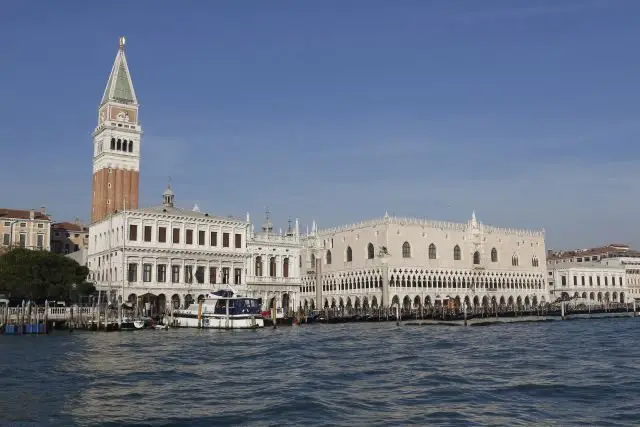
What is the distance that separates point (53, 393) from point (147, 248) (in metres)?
35.9

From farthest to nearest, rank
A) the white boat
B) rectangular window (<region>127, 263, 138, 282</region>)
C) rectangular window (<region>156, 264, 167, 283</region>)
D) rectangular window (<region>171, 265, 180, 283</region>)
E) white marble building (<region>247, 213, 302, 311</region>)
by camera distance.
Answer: white marble building (<region>247, 213, 302, 311</region>), rectangular window (<region>171, 265, 180, 283</region>), rectangular window (<region>156, 264, 167, 283</region>), rectangular window (<region>127, 263, 138, 282</region>), the white boat

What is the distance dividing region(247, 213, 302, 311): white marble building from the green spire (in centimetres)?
2217

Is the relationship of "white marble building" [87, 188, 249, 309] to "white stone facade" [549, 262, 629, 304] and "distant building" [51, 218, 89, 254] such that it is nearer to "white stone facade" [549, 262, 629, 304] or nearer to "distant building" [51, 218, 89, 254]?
"distant building" [51, 218, 89, 254]

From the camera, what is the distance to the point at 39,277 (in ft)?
162

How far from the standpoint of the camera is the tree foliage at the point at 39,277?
48531 mm

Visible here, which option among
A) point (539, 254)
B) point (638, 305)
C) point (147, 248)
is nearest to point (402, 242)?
point (539, 254)

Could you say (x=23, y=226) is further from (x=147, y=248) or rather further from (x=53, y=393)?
(x=53, y=393)

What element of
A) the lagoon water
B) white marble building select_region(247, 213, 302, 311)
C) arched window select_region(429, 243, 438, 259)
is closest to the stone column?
arched window select_region(429, 243, 438, 259)

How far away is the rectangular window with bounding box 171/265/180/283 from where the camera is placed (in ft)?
183

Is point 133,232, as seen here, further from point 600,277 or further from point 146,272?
point 600,277

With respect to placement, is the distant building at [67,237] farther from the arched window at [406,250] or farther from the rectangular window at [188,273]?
the arched window at [406,250]

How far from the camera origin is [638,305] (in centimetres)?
9900

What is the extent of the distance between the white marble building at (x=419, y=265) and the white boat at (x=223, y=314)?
25.5m

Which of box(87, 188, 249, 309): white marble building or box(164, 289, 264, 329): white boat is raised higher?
box(87, 188, 249, 309): white marble building
